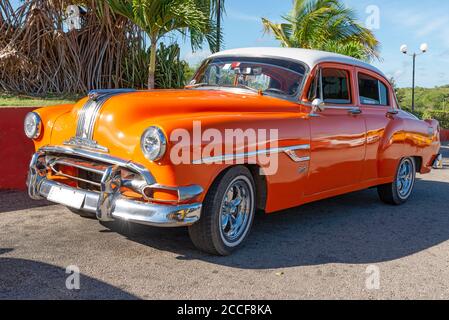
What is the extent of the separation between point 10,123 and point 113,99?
2.50 metres

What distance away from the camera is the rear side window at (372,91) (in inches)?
218

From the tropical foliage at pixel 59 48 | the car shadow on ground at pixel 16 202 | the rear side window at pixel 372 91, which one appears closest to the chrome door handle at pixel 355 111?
the rear side window at pixel 372 91

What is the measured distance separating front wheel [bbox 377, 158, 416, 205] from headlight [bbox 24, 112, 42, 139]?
4088 mm

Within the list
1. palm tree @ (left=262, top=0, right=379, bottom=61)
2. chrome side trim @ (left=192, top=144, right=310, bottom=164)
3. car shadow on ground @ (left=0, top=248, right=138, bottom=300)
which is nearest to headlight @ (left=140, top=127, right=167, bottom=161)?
chrome side trim @ (left=192, top=144, right=310, bottom=164)

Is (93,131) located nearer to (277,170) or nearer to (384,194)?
(277,170)

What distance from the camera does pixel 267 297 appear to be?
314 centimetres

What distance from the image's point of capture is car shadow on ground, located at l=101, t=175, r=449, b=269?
155 inches

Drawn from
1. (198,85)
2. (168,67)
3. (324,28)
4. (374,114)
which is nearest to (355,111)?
(374,114)

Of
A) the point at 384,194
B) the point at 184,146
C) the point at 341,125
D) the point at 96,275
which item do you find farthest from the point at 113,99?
the point at 384,194

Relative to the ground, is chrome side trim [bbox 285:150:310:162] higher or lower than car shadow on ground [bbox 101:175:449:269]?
higher

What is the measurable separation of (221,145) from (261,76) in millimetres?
1419

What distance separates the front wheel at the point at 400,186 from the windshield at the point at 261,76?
2214mm

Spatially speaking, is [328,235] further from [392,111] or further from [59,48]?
[59,48]

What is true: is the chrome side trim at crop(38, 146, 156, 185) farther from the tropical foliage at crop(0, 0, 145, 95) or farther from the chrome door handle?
the tropical foliage at crop(0, 0, 145, 95)
